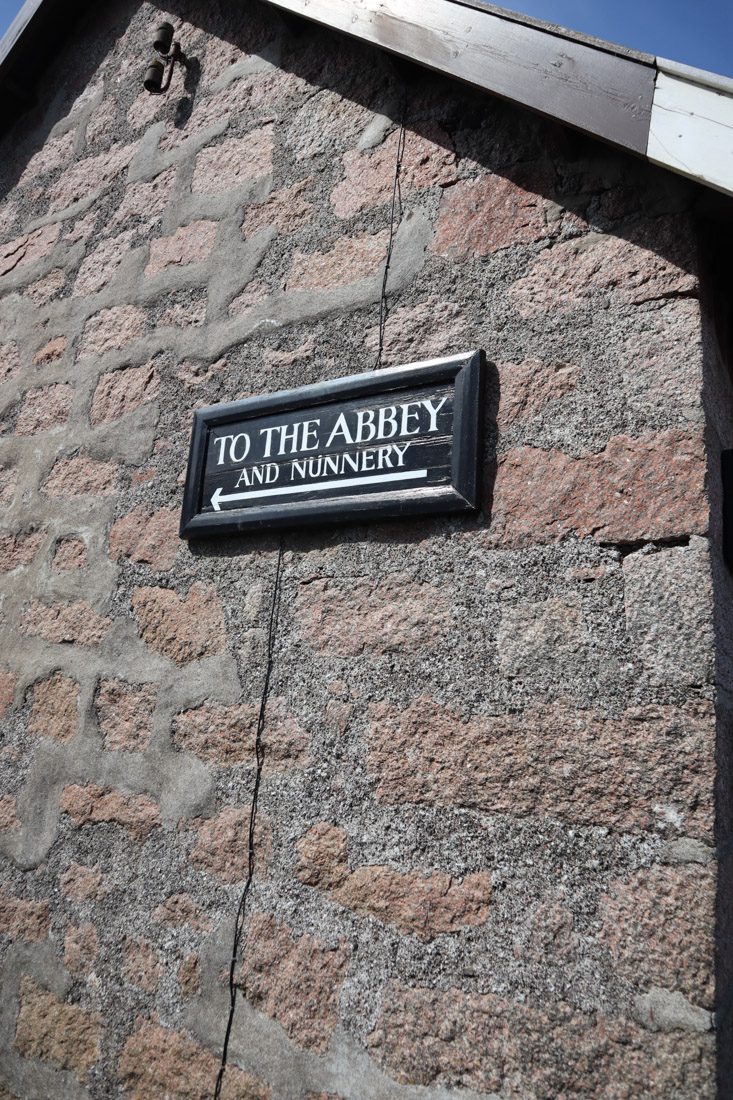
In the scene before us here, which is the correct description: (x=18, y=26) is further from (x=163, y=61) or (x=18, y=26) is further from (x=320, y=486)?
(x=320, y=486)

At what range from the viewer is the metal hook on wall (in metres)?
2.80

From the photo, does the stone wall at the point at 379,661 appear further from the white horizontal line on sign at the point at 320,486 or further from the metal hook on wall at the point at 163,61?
the metal hook on wall at the point at 163,61

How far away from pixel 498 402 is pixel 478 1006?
1206 millimetres

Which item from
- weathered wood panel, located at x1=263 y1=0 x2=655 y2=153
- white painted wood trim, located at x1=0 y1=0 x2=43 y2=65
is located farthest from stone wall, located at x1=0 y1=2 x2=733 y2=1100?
white painted wood trim, located at x1=0 y1=0 x2=43 y2=65

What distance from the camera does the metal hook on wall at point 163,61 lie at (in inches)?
110

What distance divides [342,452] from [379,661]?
52 centimetres

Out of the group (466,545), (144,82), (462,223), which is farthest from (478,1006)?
(144,82)

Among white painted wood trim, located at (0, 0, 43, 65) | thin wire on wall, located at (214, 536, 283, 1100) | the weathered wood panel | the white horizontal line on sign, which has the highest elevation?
white painted wood trim, located at (0, 0, 43, 65)

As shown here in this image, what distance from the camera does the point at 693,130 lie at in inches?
61.2

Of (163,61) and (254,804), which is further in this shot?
(163,61)

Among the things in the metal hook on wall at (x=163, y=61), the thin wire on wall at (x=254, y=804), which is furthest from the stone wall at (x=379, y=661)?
the metal hook on wall at (x=163, y=61)

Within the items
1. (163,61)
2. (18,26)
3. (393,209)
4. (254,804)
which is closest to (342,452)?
(393,209)

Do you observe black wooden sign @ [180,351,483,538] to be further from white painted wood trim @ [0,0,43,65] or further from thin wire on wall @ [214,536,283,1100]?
white painted wood trim @ [0,0,43,65]

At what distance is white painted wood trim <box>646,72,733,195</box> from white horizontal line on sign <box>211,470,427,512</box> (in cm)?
78
